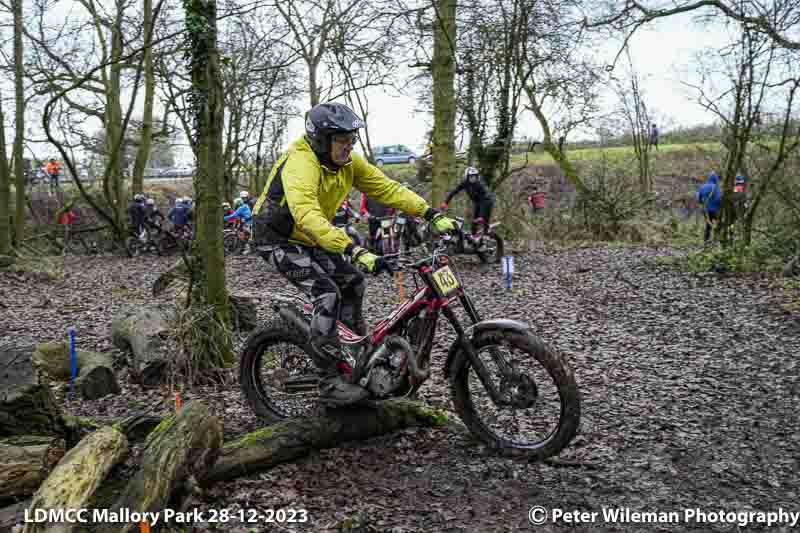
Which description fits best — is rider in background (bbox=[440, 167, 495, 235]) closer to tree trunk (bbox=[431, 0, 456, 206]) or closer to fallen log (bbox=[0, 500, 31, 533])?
tree trunk (bbox=[431, 0, 456, 206])

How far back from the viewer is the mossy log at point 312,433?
12.6 feet

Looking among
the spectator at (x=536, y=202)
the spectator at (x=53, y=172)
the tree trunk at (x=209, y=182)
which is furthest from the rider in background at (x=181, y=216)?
the tree trunk at (x=209, y=182)

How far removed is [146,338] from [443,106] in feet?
29.9

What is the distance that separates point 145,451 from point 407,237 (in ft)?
36.8

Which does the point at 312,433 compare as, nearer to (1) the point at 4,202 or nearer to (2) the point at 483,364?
(2) the point at 483,364

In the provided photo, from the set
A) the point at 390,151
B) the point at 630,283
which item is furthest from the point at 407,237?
the point at 390,151

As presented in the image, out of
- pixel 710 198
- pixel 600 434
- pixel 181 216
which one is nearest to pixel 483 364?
pixel 600 434

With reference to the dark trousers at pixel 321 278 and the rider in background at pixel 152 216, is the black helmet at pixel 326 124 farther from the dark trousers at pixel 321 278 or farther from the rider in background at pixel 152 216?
the rider in background at pixel 152 216

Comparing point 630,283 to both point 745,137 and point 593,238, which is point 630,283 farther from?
point 593,238

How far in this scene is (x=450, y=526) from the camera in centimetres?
336

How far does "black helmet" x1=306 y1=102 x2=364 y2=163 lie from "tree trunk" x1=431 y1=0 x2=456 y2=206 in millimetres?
9527

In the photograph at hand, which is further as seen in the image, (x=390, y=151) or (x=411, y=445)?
(x=390, y=151)

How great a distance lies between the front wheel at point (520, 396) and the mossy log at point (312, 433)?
444mm

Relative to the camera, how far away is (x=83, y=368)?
19.2 ft
